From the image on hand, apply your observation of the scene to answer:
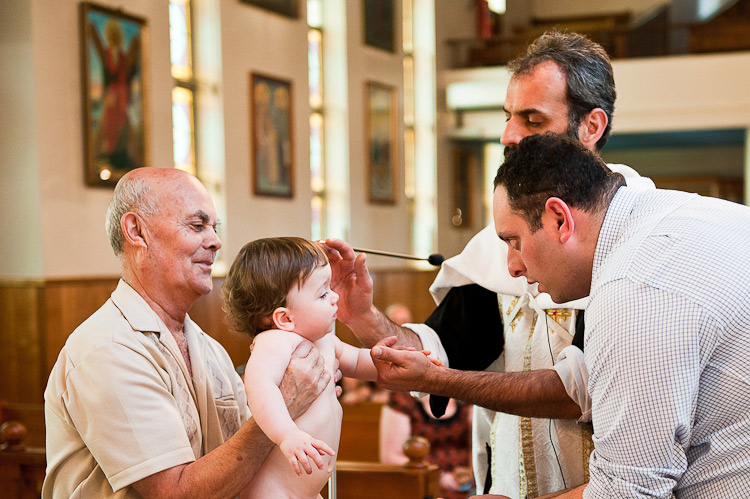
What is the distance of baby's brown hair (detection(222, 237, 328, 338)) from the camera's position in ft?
7.85

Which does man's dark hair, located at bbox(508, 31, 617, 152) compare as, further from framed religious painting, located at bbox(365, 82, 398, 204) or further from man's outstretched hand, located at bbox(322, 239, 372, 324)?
framed religious painting, located at bbox(365, 82, 398, 204)

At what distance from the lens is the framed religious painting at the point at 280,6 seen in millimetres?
11169

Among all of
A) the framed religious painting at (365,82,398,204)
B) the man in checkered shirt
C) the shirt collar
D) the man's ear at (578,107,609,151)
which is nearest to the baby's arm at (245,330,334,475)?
the man in checkered shirt

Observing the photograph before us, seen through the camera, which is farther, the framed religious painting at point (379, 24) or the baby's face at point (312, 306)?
the framed religious painting at point (379, 24)

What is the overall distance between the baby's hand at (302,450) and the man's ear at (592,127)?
1.33 meters

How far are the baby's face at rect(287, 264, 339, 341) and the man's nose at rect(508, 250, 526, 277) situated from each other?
481 millimetres

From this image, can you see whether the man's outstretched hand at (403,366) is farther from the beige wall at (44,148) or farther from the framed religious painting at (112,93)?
the framed religious painting at (112,93)

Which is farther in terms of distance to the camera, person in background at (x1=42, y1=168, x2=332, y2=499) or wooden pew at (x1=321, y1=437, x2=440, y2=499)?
wooden pew at (x1=321, y1=437, x2=440, y2=499)

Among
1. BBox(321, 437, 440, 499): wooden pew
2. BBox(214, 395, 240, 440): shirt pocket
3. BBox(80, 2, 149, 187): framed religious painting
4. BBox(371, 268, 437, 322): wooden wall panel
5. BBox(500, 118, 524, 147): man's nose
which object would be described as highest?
BBox(80, 2, 149, 187): framed religious painting

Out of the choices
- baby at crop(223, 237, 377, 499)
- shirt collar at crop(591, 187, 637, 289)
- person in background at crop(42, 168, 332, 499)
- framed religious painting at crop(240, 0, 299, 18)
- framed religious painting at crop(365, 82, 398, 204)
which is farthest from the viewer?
framed religious painting at crop(365, 82, 398, 204)

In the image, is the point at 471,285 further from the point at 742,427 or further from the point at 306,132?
the point at 306,132

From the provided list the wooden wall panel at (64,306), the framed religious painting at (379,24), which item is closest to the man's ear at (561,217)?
the wooden wall panel at (64,306)

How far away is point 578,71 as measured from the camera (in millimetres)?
2840

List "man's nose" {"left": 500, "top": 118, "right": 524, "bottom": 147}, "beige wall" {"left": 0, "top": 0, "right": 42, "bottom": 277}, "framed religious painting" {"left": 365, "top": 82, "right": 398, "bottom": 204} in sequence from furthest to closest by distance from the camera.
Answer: "framed religious painting" {"left": 365, "top": 82, "right": 398, "bottom": 204} < "beige wall" {"left": 0, "top": 0, "right": 42, "bottom": 277} < "man's nose" {"left": 500, "top": 118, "right": 524, "bottom": 147}
